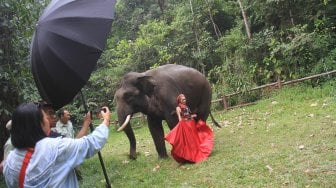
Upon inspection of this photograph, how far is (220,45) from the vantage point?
21.7 m

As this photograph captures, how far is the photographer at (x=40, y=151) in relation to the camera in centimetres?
285

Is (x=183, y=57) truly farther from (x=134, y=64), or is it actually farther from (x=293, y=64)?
(x=293, y=64)

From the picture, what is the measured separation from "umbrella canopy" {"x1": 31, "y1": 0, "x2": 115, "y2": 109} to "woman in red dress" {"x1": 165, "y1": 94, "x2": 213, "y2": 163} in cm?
472

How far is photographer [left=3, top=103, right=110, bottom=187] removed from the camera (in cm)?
285

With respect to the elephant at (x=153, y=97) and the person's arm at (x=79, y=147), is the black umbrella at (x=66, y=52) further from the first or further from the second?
the elephant at (x=153, y=97)

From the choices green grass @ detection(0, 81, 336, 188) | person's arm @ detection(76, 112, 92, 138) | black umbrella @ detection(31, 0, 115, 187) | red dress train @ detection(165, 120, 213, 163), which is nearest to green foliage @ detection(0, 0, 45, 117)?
green grass @ detection(0, 81, 336, 188)

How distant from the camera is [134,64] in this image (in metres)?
24.5

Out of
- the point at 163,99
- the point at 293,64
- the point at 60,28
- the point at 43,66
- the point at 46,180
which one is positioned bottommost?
the point at 293,64

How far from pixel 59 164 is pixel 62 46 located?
104 centimetres

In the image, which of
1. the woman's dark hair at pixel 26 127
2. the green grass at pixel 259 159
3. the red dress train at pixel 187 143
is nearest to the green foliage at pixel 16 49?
the green grass at pixel 259 159

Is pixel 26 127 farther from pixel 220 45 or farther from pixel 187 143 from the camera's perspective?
pixel 220 45

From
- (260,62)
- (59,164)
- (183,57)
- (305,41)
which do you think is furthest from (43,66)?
(183,57)

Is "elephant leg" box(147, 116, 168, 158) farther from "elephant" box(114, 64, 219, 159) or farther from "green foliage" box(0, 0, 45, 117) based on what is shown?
"green foliage" box(0, 0, 45, 117)

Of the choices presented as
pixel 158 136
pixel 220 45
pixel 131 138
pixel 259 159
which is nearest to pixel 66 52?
pixel 259 159
